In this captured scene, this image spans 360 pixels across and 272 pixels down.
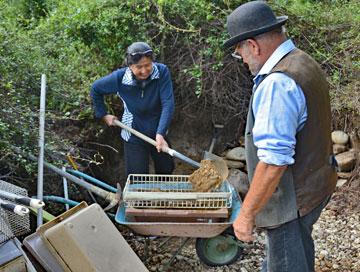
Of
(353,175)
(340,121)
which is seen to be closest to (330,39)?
(340,121)

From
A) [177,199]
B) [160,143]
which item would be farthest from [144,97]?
[177,199]

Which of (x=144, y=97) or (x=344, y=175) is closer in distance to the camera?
(x=144, y=97)

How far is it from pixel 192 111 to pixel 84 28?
5.97 ft

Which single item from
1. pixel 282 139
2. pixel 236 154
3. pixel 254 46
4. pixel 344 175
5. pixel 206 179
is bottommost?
pixel 344 175

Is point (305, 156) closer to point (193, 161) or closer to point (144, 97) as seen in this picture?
point (193, 161)

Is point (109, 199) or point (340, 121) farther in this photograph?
point (340, 121)

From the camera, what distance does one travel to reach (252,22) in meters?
2.78

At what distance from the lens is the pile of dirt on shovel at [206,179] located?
4.15m

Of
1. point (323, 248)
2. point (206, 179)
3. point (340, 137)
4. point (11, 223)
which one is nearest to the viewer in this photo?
point (11, 223)

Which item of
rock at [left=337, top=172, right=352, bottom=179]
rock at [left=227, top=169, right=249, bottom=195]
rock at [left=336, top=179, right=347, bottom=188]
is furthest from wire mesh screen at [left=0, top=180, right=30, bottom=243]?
rock at [left=337, top=172, right=352, bottom=179]

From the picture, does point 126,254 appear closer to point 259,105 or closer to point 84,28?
point 259,105

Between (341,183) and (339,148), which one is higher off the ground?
(339,148)

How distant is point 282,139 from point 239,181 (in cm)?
353

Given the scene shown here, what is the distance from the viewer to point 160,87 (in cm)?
477
